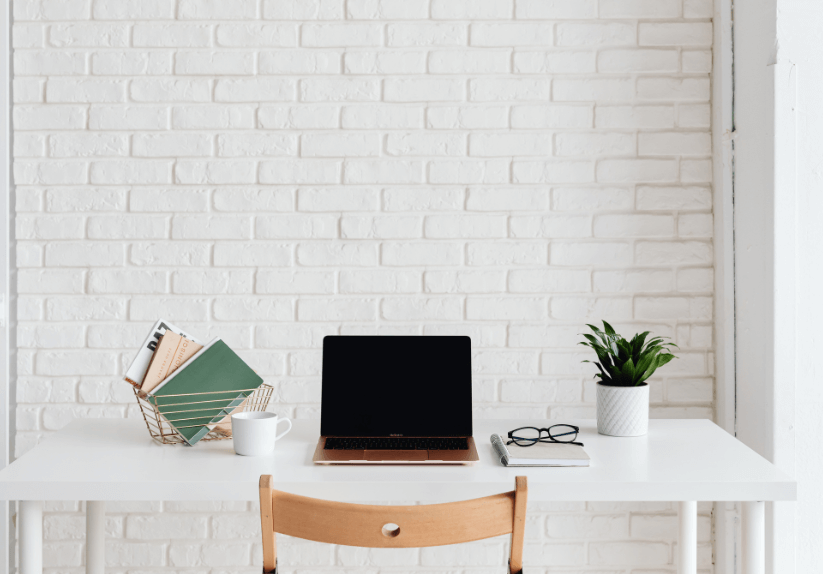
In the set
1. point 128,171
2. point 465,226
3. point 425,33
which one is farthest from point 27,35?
point 465,226

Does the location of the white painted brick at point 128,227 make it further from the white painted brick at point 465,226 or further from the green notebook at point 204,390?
the white painted brick at point 465,226

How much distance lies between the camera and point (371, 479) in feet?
3.92

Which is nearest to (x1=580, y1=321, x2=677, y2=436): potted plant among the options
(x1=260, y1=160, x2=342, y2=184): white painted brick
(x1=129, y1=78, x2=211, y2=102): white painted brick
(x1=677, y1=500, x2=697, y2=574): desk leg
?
(x1=677, y1=500, x2=697, y2=574): desk leg

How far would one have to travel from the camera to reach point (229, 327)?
6.02ft

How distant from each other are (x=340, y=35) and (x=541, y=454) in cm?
120

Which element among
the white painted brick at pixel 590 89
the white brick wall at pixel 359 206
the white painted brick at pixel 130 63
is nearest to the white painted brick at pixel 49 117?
the white brick wall at pixel 359 206

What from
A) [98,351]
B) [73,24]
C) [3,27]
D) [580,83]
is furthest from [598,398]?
[3,27]

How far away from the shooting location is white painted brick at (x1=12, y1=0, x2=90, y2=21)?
180 cm

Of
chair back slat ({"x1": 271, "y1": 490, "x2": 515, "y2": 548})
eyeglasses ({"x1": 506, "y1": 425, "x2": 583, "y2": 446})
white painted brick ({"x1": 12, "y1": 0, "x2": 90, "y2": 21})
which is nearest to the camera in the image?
chair back slat ({"x1": 271, "y1": 490, "x2": 515, "y2": 548})

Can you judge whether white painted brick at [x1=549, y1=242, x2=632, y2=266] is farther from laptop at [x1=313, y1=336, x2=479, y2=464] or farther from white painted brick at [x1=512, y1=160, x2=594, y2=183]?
laptop at [x1=313, y1=336, x2=479, y2=464]

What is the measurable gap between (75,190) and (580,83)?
1389mm

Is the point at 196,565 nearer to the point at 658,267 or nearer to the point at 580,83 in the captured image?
the point at 658,267

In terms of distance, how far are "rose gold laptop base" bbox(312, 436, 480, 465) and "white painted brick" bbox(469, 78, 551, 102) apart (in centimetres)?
96

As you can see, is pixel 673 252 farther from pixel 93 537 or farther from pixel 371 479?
pixel 93 537
